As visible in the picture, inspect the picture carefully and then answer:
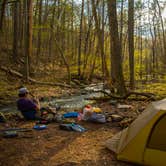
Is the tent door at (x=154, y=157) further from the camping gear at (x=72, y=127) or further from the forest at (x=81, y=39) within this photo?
the forest at (x=81, y=39)

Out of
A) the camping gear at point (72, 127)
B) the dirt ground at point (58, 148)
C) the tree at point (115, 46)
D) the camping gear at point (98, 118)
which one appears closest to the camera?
the dirt ground at point (58, 148)

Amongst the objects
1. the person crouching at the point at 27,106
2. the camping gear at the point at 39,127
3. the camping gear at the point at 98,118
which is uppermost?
the person crouching at the point at 27,106

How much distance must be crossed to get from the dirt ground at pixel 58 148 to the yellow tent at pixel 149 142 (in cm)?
22

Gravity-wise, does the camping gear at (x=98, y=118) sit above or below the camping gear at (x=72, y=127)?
above

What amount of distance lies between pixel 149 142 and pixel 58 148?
5.98 ft

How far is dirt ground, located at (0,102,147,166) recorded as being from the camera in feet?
15.7

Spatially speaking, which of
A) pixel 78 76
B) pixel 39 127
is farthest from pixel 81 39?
pixel 39 127

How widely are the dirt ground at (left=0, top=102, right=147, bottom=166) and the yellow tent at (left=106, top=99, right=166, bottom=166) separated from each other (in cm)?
22

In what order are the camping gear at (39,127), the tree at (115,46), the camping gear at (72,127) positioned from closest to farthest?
the camping gear at (72,127) → the camping gear at (39,127) → the tree at (115,46)

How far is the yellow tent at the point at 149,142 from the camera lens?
4574mm

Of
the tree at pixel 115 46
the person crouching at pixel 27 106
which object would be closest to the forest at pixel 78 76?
the tree at pixel 115 46

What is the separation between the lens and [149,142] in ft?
15.4

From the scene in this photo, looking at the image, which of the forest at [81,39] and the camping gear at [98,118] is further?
the forest at [81,39]

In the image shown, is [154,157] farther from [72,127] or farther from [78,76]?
[78,76]
